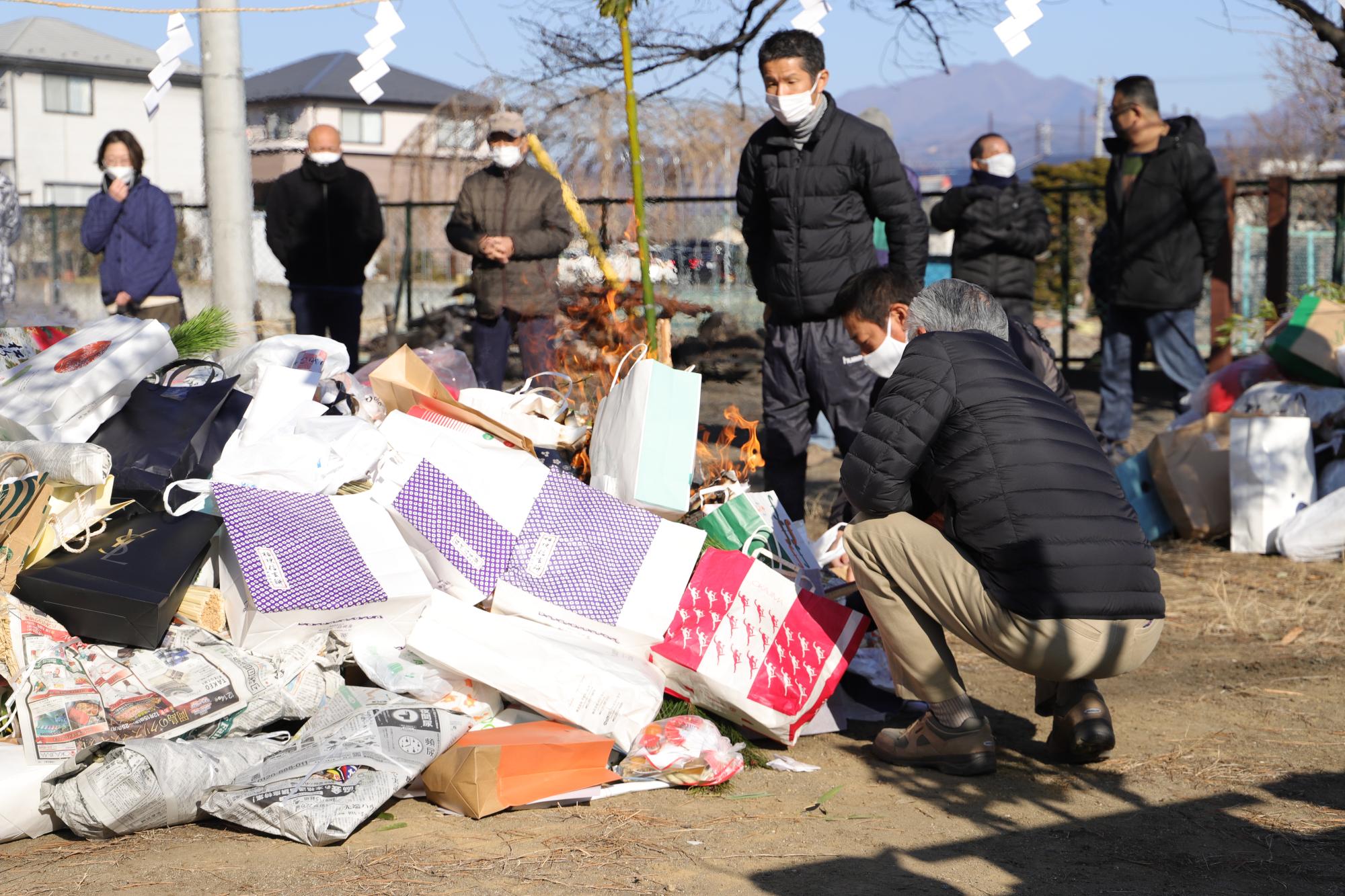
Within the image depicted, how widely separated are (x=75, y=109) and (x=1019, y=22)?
34.3m

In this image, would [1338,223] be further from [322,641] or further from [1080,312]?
[1080,312]

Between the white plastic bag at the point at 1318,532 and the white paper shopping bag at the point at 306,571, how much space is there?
376 centimetres

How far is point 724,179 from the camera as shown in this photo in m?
15.1

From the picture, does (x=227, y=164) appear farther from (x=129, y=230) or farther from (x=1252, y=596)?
(x=1252, y=596)

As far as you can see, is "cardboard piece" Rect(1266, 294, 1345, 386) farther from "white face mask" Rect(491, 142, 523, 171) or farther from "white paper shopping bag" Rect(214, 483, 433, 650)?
"white paper shopping bag" Rect(214, 483, 433, 650)

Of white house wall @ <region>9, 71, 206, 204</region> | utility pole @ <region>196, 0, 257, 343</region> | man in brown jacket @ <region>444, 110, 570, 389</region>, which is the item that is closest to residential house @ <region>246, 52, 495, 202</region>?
white house wall @ <region>9, 71, 206, 204</region>

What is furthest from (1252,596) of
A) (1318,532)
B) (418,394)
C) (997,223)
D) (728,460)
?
(418,394)

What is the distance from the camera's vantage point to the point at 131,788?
2713 millimetres

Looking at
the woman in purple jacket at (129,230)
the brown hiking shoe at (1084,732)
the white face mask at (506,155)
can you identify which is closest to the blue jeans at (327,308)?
the woman in purple jacket at (129,230)

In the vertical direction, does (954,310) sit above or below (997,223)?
below

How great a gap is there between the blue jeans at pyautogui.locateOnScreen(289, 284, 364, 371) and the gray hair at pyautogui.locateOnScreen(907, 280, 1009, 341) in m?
4.33

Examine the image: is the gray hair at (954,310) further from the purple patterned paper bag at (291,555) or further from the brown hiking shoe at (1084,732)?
the purple patterned paper bag at (291,555)

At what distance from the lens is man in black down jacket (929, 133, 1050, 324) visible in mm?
7234

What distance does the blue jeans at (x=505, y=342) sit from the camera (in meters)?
6.65
